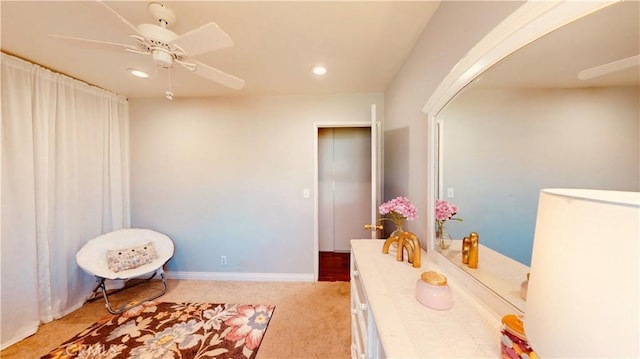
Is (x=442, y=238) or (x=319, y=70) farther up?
(x=319, y=70)

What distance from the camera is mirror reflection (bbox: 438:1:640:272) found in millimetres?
496

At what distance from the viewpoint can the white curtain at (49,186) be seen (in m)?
1.71

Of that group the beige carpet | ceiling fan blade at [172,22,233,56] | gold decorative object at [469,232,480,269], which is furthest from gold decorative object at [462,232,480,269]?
ceiling fan blade at [172,22,233,56]

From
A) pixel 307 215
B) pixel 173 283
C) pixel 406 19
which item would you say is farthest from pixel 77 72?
pixel 406 19

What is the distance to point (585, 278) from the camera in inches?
12.4

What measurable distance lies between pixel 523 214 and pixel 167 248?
3.10 m

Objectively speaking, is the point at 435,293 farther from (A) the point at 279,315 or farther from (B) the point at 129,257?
(B) the point at 129,257

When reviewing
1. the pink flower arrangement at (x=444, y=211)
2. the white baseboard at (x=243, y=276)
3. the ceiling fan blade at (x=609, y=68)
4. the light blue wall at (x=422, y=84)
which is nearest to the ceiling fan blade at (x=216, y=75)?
the light blue wall at (x=422, y=84)

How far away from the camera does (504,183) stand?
0.78 metres

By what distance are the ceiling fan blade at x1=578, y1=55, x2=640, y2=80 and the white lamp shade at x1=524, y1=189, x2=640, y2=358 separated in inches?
15.0

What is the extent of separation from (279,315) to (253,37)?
7.74 ft

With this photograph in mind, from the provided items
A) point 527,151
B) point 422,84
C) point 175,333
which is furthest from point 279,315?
point 422,84

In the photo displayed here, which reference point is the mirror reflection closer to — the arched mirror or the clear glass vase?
the arched mirror

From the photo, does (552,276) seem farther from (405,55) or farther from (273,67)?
(273,67)
